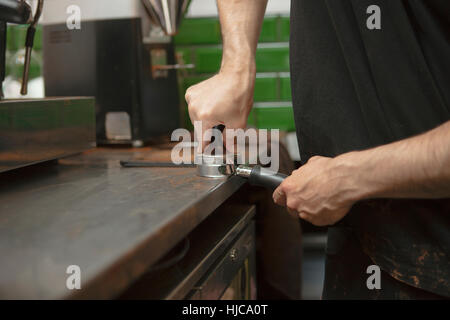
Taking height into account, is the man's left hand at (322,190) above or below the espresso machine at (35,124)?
below

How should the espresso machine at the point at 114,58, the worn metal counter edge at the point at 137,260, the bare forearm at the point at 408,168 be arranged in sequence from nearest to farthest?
1. the worn metal counter edge at the point at 137,260
2. the bare forearm at the point at 408,168
3. the espresso machine at the point at 114,58

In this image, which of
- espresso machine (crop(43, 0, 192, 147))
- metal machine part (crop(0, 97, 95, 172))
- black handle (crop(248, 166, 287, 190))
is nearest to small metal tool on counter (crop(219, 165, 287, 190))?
black handle (crop(248, 166, 287, 190))

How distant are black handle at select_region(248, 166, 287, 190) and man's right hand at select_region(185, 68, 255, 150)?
125mm

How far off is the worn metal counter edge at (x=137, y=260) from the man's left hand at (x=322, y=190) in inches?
5.8

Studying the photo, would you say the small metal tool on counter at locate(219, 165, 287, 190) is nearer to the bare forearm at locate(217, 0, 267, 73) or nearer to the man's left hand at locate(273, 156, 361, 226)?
the man's left hand at locate(273, 156, 361, 226)

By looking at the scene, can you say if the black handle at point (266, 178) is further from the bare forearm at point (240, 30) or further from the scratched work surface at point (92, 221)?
the bare forearm at point (240, 30)

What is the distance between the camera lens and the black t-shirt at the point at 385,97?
723 millimetres

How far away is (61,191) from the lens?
784mm

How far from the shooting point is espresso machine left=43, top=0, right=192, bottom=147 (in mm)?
1368

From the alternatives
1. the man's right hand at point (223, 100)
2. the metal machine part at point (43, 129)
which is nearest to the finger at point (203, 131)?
the man's right hand at point (223, 100)

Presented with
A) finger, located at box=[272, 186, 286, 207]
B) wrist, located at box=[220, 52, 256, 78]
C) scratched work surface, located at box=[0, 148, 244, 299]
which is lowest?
finger, located at box=[272, 186, 286, 207]

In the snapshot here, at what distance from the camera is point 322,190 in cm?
73

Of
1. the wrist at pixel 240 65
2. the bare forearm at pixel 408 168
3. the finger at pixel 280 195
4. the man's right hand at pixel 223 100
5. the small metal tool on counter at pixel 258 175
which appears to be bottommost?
the finger at pixel 280 195
